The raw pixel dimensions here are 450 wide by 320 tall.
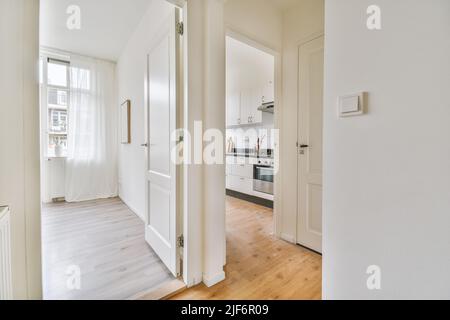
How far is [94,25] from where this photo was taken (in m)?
2.75

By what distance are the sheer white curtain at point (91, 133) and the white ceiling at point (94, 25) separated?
38 centimetres

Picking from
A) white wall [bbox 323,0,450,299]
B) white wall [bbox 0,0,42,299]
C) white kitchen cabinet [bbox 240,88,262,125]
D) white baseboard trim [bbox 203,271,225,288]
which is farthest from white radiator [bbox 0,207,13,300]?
white kitchen cabinet [bbox 240,88,262,125]

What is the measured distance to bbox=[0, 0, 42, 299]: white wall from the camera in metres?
0.85

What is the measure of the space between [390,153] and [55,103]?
498cm

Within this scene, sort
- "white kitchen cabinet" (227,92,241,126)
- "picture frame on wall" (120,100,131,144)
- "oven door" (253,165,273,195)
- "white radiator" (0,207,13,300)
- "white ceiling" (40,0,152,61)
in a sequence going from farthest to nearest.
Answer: "white kitchen cabinet" (227,92,241,126) < "oven door" (253,165,273,195) < "picture frame on wall" (120,100,131,144) < "white ceiling" (40,0,152,61) < "white radiator" (0,207,13,300)

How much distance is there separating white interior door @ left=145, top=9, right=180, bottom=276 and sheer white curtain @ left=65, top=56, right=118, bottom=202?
2467mm

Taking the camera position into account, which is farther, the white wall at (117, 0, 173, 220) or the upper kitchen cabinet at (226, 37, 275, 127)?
the upper kitchen cabinet at (226, 37, 275, 127)

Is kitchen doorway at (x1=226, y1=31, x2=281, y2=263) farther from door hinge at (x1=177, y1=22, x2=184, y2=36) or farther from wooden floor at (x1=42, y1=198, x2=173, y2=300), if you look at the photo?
door hinge at (x1=177, y1=22, x2=184, y2=36)

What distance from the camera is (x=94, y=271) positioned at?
162 centimetres

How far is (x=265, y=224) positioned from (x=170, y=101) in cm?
202

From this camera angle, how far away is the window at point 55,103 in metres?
3.56

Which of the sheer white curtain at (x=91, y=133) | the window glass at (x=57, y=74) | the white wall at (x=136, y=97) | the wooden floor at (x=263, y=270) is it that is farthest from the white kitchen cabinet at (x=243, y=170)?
the window glass at (x=57, y=74)

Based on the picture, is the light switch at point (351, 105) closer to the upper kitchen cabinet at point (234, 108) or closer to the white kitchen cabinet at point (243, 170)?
the white kitchen cabinet at point (243, 170)

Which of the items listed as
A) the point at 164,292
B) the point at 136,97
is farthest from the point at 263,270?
the point at 136,97
